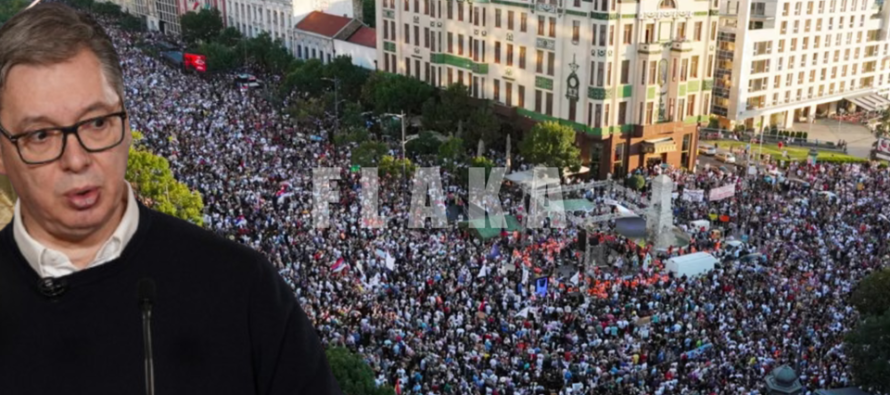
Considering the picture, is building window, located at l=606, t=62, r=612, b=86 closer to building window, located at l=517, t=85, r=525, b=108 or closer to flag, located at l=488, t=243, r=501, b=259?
building window, located at l=517, t=85, r=525, b=108

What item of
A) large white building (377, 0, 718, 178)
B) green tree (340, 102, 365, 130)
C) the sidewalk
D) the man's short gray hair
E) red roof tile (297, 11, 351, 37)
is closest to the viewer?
the man's short gray hair

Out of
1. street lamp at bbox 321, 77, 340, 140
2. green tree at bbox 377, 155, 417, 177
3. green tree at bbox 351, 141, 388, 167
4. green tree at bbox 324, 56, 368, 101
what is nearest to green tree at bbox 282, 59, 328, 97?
green tree at bbox 324, 56, 368, 101

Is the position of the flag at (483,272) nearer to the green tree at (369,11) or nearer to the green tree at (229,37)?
the green tree at (369,11)

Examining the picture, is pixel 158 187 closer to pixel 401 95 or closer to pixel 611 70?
pixel 611 70

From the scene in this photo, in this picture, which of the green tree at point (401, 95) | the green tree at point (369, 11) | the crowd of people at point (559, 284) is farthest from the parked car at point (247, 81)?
the crowd of people at point (559, 284)

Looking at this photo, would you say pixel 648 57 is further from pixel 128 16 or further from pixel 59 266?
pixel 128 16

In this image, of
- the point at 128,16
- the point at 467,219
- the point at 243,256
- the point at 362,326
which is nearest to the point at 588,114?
the point at 467,219
